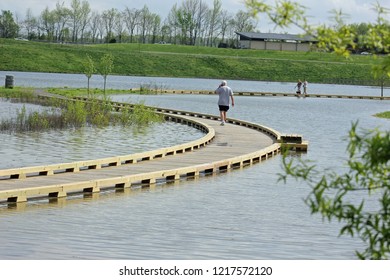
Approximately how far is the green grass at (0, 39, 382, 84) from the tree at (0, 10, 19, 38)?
133ft

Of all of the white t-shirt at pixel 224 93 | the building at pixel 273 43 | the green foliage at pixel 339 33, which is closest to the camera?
the green foliage at pixel 339 33

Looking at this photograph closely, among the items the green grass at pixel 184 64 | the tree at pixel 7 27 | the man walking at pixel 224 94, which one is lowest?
the green grass at pixel 184 64

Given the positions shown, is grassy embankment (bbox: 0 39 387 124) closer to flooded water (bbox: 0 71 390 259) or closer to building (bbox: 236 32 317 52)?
building (bbox: 236 32 317 52)

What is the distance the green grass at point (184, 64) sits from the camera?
417 ft

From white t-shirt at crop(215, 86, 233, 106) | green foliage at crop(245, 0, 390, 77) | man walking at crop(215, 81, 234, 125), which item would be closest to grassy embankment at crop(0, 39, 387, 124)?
man walking at crop(215, 81, 234, 125)

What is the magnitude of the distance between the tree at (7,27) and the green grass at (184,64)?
4041cm

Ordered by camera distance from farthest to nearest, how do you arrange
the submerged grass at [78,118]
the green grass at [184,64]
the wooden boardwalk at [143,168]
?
the green grass at [184,64], the submerged grass at [78,118], the wooden boardwalk at [143,168]

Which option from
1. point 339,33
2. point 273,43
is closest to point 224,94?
point 339,33

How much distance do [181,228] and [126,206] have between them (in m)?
2.41

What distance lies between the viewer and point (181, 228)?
692 inches

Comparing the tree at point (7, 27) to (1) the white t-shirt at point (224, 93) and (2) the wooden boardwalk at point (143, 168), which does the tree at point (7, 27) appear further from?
(2) the wooden boardwalk at point (143, 168)

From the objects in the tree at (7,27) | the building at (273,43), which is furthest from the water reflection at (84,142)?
the tree at (7,27)

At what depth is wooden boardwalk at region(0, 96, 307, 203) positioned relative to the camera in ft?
66.1

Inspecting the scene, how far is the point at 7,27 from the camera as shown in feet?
595
